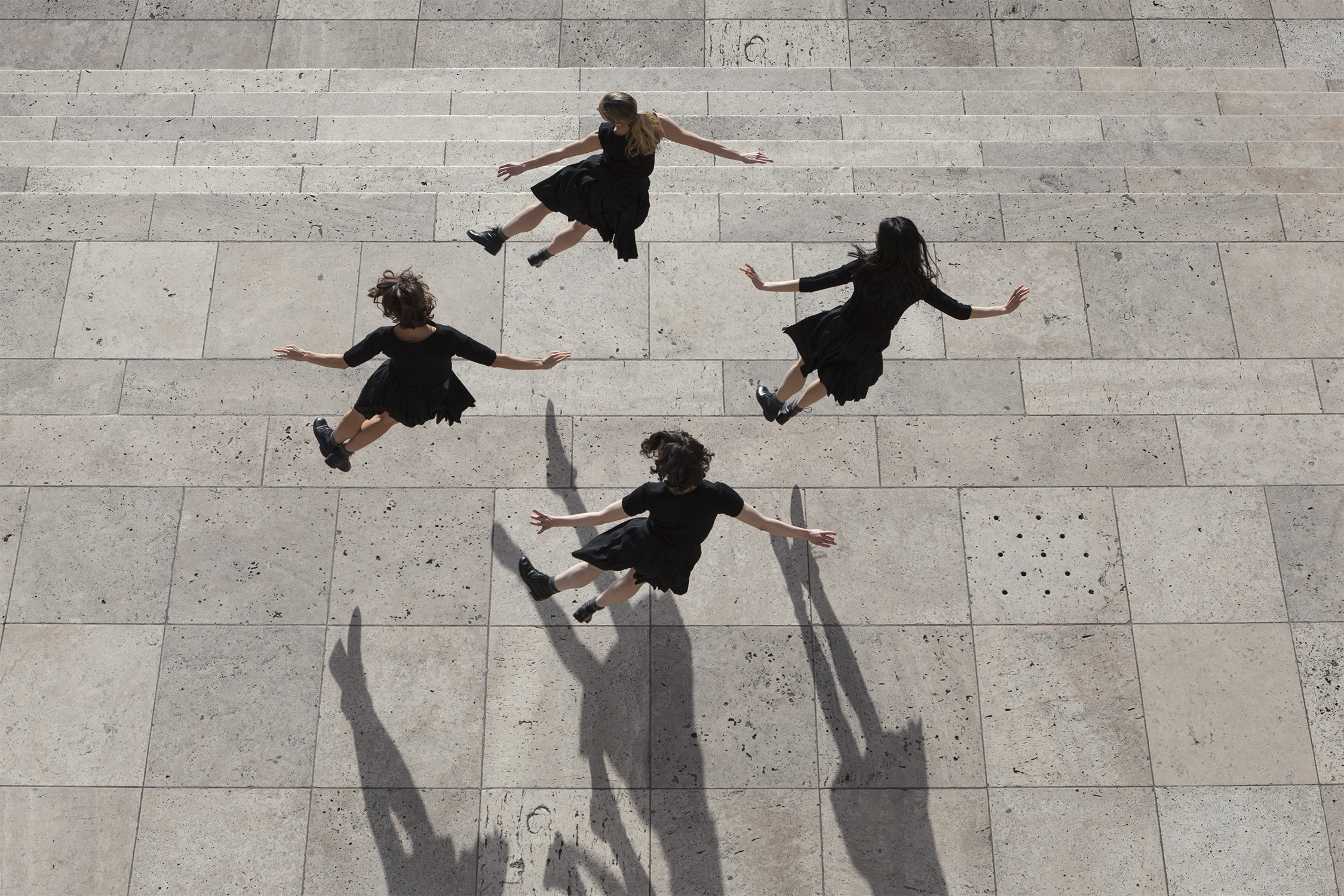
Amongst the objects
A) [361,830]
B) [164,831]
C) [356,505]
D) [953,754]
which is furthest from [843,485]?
[164,831]

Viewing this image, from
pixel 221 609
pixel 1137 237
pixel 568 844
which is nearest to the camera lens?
pixel 568 844

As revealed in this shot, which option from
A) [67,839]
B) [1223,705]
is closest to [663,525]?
[1223,705]

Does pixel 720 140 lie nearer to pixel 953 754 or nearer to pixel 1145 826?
pixel 953 754

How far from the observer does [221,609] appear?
594cm

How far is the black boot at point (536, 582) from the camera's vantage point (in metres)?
5.54

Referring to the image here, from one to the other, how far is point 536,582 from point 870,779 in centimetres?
226

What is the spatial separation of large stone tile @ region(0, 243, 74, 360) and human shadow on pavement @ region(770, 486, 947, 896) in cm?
544

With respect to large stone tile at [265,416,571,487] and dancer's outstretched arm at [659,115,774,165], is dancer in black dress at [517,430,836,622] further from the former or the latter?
dancer's outstretched arm at [659,115,774,165]

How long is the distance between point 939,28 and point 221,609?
29.6ft

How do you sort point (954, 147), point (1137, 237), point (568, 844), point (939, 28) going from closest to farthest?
point (568, 844)
point (1137, 237)
point (954, 147)
point (939, 28)

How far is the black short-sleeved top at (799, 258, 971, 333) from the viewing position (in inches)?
210

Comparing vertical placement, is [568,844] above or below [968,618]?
below

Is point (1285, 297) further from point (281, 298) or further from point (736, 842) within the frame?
→ point (281, 298)

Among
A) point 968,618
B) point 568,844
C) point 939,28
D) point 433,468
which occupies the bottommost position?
point 568,844
